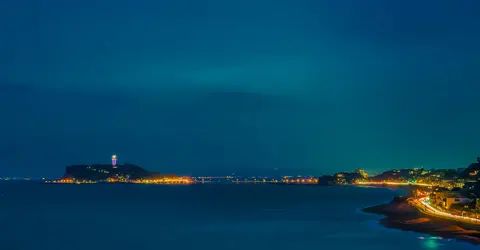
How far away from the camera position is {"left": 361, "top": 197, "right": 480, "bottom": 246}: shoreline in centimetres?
4405

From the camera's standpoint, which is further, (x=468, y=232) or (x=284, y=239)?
(x=284, y=239)

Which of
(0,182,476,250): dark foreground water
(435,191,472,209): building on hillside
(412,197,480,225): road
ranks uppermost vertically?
(435,191,472,209): building on hillside

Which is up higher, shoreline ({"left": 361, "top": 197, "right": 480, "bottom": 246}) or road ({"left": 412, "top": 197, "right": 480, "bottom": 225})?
road ({"left": 412, "top": 197, "right": 480, "bottom": 225})

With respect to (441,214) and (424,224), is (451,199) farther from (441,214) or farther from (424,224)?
(424,224)

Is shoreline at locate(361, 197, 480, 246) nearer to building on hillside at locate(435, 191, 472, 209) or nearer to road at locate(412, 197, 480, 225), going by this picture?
road at locate(412, 197, 480, 225)

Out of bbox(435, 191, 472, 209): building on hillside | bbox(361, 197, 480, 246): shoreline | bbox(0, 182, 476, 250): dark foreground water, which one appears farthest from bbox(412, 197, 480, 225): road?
bbox(0, 182, 476, 250): dark foreground water

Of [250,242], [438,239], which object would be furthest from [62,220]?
[438,239]

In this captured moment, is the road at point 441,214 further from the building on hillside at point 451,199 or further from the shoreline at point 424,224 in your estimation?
the building on hillside at point 451,199

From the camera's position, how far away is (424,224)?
5275 cm

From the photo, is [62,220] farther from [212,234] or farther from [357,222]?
[357,222]

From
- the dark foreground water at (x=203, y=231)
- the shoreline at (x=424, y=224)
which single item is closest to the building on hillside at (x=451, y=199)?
the shoreline at (x=424, y=224)

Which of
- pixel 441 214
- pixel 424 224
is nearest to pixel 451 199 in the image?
pixel 441 214

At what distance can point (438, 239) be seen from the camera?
144ft

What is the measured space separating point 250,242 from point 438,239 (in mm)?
13242
